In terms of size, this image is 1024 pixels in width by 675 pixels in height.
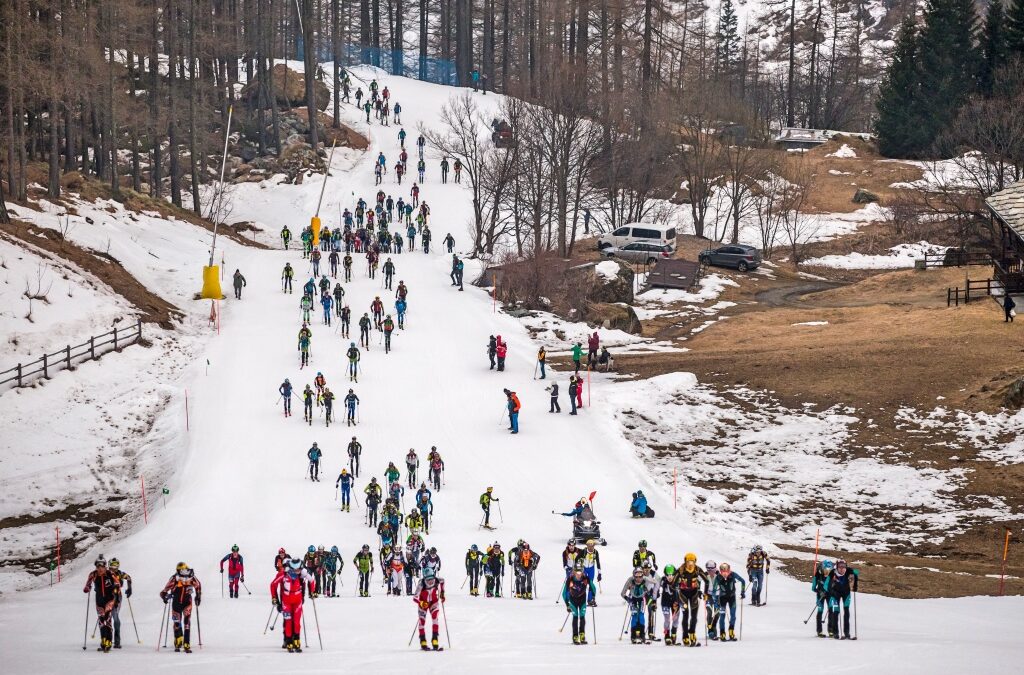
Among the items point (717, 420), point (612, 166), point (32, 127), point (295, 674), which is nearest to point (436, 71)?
point (612, 166)

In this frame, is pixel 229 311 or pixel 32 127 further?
pixel 32 127

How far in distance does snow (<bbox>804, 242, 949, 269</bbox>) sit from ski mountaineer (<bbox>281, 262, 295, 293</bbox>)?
1060 inches

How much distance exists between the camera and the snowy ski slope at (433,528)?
15.9 metres

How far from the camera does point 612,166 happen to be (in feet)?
188

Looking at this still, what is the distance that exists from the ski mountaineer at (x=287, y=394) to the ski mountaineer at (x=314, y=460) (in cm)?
392

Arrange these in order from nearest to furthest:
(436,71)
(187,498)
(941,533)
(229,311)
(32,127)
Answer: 1. (941,533)
2. (187,498)
3. (229,311)
4. (32,127)
5. (436,71)

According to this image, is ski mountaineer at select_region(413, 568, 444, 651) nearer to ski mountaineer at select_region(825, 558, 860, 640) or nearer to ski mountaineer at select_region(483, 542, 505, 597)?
ski mountaineer at select_region(483, 542, 505, 597)

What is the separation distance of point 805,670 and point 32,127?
158ft

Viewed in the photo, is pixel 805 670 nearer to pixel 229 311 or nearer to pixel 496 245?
pixel 229 311

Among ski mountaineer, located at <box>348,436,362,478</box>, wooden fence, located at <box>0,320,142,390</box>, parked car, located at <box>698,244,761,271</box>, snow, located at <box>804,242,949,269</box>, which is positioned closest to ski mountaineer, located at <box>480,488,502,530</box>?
ski mountaineer, located at <box>348,436,362,478</box>

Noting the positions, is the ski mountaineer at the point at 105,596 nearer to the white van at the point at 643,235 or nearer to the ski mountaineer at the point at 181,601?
the ski mountaineer at the point at 181,601

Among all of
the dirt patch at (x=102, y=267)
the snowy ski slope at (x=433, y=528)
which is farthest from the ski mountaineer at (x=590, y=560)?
the dirt patch at (x=102, y=267)

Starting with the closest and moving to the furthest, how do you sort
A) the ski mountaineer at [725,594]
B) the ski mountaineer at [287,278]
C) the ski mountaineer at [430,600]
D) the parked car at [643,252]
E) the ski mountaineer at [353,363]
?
the ski mountaineer at [430,600] < the ski mountaineer at [725,594] < the ski mountaineer at [353,363] < the ski mountaineer at [287,278] < the parked car at [643,252]

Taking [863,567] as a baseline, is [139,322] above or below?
above
